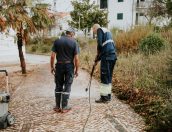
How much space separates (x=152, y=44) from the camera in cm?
1905

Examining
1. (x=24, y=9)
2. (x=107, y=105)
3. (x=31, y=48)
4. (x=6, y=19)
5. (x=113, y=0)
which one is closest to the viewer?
(x=107, y=105)

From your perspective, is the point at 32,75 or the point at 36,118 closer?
the point at 36,118

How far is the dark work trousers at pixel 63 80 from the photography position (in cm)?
1001

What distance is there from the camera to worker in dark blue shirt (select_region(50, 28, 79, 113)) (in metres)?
10.0

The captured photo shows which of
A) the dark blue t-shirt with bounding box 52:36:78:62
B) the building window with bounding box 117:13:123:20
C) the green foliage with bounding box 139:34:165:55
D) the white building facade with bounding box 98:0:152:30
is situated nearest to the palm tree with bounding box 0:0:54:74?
the dark blue t-shirt with bounding box 52:36:78:62

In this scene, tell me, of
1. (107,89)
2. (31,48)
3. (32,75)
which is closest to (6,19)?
(32,75)

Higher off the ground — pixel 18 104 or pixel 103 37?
pixel 103 37

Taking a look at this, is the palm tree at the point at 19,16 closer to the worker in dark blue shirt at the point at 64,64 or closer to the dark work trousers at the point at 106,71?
the worker in dark blue shirt at the point at 64,64

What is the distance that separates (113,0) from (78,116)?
4954 centimetres

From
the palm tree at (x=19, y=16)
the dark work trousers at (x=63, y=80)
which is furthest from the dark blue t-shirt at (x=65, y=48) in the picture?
the palm tree at (x=19, y=16)

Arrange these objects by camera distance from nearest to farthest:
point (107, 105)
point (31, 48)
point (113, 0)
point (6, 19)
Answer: point (107, 105) < point (6, 19) < point (31, 48) < point (113, 0)

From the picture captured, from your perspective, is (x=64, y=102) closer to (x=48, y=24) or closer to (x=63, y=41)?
(x=63, y=41)

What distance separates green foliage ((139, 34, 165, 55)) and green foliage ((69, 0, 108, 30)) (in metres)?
26.2

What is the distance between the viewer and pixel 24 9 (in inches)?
692
